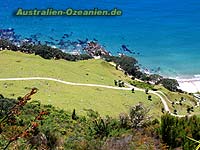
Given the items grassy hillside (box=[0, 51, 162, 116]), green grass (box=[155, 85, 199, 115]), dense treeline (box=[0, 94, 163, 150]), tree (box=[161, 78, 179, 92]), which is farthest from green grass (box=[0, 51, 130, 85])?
dense treeline (box=[0, 94, 163, 150])

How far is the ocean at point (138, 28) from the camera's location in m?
71.9

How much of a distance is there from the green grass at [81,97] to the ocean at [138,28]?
28409 mm

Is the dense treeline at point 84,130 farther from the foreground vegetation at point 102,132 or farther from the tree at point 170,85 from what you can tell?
the tree at point 170,85

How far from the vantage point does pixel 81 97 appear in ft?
112

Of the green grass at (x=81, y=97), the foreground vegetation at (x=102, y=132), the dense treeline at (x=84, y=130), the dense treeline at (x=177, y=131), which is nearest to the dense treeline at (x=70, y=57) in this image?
the green grass at (x=81, y=97)

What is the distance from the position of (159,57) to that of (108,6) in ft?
101

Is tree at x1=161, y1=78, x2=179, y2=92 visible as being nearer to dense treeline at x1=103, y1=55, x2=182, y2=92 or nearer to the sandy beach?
dense treeline at x1=103, y1=55, x2=182, y2=92

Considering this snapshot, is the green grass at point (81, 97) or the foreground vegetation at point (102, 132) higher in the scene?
the green grass at point (81, 97)

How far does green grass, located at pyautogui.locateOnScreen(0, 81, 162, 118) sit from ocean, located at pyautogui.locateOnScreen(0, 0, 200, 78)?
93.2 ft

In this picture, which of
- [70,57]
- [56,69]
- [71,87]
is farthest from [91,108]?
[70,57]

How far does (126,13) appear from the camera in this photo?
9881cm

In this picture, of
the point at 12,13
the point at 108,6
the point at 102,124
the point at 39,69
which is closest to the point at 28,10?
the point at 12,13

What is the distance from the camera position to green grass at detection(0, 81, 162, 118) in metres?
31.9

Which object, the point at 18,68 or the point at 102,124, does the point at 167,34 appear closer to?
the point at 18,68
